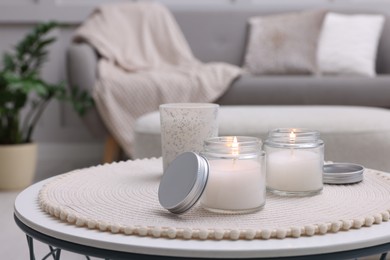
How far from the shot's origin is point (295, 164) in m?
0.92

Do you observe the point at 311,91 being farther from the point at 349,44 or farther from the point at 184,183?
the point at 184,183

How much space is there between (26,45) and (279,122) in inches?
58.0

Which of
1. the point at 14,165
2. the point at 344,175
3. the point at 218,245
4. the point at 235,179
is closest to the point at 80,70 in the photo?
the point at 14,165

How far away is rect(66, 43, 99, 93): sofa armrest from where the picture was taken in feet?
9.54

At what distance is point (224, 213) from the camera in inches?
31.7

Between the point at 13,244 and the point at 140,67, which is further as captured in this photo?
the point at 140,67

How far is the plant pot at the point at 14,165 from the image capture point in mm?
2613

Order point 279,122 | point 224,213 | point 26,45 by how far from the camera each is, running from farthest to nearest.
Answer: point 26,45 < point 279,122 < point 224,213

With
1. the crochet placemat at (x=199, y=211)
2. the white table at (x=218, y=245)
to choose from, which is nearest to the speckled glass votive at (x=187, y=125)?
the crochet placemat at (x=199, y=211)

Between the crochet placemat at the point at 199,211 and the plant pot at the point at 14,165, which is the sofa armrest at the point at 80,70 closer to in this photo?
the plant pot at the point at 14,165

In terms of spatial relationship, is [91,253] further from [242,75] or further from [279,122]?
[242,75]

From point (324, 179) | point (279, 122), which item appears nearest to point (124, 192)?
point (324, 179)

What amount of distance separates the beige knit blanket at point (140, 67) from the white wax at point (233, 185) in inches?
82.7

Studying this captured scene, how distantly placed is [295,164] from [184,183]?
20cm
